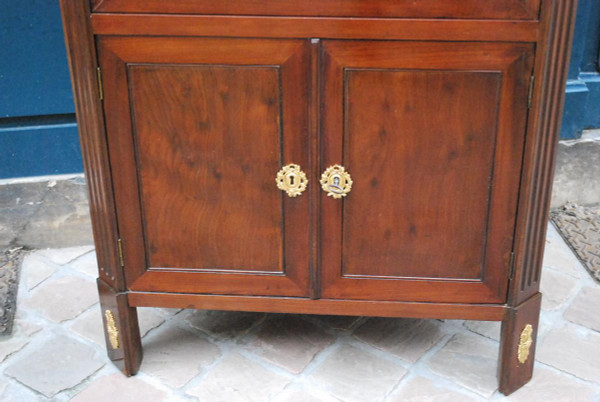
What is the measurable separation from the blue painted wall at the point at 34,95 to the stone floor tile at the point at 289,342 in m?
0.96

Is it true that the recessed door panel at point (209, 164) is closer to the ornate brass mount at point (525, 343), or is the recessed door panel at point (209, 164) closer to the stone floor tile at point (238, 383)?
the stone floor tile at point (238, 383)

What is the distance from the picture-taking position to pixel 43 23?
2301 millimetres

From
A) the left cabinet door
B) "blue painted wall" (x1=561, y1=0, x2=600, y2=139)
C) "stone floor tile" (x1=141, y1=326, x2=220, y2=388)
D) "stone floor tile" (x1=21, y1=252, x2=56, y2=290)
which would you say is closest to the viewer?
the left cabinet door

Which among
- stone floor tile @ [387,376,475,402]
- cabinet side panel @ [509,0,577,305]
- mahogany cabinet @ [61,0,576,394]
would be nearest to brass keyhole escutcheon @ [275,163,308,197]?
mahogany cabinet @ [61,0,576,394]

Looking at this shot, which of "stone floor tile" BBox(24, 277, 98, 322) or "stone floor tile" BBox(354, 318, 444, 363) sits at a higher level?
"stone floor tile" BBox(24, 277, 98, 322)

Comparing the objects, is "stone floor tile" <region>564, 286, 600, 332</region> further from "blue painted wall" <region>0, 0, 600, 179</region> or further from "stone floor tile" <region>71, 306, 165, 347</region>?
"stone floor tile" <region>71, 306, 165, 347</region>

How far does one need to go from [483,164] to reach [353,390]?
0.70 meters

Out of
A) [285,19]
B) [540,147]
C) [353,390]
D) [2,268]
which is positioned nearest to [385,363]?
[353,390]

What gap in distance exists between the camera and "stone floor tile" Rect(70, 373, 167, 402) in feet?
6.05

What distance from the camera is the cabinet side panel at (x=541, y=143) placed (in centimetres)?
150

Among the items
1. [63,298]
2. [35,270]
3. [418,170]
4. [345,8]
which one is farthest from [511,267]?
[35,270]

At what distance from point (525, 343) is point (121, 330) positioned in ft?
3.49

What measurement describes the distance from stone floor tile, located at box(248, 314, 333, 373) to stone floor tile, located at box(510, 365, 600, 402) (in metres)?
0.56

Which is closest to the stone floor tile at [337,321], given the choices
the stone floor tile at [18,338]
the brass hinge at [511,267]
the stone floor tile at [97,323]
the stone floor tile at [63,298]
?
the stone floor tile at [97,323]
